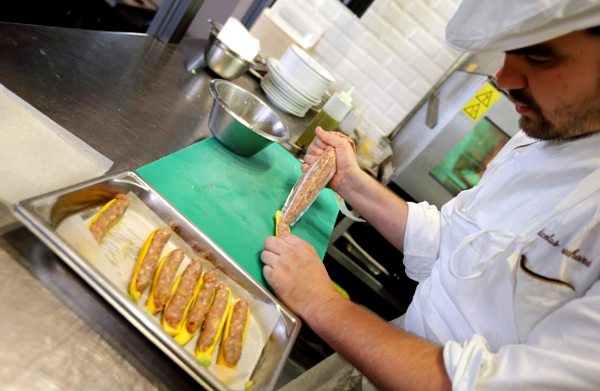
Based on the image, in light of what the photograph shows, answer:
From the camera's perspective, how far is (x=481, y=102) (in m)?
2.47

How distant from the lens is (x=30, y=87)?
1.12 m

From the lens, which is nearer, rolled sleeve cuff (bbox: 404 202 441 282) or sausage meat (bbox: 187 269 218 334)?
sausage meat (bbox: 187 269 218 334)

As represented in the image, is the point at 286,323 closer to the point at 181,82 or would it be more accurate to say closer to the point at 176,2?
the point at 181,82

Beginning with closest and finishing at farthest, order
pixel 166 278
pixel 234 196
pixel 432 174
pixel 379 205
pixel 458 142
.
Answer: pixel 166 278
pixel 234 196
pixel 379 205
pixel 458 142
pixel 432 174

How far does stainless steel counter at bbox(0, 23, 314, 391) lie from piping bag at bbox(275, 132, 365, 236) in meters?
0.48

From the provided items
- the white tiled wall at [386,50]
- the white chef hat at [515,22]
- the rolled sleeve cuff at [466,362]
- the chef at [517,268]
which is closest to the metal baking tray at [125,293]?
the chef at [517,268]

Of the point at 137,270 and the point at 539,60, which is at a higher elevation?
the point at 539,60

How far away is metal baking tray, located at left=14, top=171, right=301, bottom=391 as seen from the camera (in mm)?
701

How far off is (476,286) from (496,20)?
717 mm

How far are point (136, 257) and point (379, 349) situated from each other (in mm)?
642

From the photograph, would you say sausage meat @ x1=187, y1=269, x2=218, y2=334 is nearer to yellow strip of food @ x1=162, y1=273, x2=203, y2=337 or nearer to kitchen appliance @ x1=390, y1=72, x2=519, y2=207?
yellow strip of food @ x1=162, y1=273, x2=203, y2=337

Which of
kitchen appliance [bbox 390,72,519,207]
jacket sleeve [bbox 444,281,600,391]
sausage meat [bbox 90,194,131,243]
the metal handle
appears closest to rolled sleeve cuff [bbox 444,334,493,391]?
jacket sleeve [bbox 444,281,600,391]

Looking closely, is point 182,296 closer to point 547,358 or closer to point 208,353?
point 208,353

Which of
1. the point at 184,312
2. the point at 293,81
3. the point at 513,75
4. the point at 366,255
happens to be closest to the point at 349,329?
the point at 184,312
